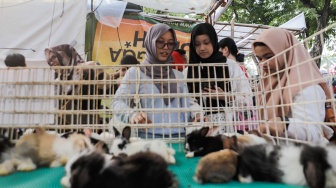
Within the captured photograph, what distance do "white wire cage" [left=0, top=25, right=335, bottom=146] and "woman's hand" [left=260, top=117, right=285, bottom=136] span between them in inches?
0.8

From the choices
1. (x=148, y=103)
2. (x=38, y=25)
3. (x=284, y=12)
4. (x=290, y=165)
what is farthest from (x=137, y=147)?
(x=284, y=12)

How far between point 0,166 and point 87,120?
39 centimetres

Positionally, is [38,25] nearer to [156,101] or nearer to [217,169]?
[156,101]

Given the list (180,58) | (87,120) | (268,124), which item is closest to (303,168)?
(268,124)

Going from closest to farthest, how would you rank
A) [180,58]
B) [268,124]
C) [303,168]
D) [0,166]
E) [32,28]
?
1. [303,168]
2. [0,166]
3. [268,124]
4. [180,58]
5. [32,28]

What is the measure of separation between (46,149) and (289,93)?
103 cm

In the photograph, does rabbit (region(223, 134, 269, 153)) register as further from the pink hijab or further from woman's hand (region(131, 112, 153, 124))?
woman's hand (region(131, 112, 153, 124))

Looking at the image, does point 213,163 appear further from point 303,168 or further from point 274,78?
point 274,78

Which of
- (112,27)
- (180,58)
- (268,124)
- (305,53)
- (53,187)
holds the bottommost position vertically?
(53,187)

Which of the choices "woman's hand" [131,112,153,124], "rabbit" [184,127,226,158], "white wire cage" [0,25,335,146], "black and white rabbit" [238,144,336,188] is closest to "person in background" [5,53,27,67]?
"white wire cage" [0,25,335,146]

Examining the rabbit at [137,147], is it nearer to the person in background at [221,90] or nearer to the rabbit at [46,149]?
the rabbit at [46,149]

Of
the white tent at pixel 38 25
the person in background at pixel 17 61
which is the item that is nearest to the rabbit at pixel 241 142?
the person in background at pixel 17 61

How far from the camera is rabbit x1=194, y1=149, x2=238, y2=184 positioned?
0.74 metres

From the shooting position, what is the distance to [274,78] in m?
1.25
